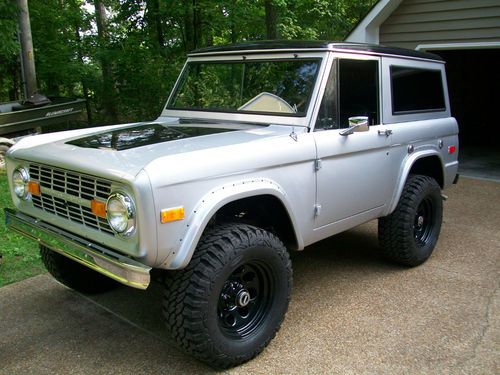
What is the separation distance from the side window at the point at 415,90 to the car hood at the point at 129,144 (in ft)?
4.48

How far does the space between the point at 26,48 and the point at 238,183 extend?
27.0 ft

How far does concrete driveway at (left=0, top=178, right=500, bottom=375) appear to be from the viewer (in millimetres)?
2902

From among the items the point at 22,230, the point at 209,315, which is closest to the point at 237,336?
the point at 209,315

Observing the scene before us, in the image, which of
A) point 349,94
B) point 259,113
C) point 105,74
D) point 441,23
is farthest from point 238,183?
point 105,74

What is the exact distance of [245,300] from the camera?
2943mm

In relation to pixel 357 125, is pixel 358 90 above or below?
above

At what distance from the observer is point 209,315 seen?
8.62 ft

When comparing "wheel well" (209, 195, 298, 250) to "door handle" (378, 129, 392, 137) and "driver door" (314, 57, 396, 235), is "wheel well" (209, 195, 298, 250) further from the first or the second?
"door handle" (378, 129, 392, 137)

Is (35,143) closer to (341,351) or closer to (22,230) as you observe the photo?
(22,230)

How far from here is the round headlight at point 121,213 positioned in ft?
7.91

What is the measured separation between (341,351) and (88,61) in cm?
Answer: 1083

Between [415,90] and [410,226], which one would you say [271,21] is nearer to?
[415,90]

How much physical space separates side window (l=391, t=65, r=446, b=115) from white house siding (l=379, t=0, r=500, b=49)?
3224 millimetres

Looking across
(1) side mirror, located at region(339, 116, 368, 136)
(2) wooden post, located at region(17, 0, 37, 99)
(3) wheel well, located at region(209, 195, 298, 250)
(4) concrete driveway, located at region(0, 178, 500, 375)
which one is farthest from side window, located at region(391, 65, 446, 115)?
(2) wooden post, located at region(17, 0, 37, 99)
